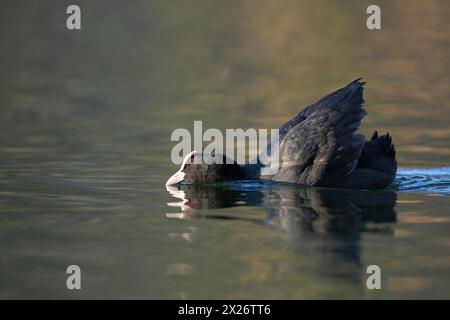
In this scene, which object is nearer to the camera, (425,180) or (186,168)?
(425,180)

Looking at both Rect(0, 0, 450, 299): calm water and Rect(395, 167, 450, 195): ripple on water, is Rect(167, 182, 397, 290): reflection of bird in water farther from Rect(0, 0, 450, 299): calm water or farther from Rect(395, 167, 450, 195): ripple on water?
Rect(395, 167, 450, 195): ripple on water

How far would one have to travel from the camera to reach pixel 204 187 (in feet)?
38.5

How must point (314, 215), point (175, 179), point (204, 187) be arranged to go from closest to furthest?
point (314, 215)
point (175, 179)
point (204, 187)

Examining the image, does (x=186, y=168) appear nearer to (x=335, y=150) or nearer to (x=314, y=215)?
(x=335, y=150)

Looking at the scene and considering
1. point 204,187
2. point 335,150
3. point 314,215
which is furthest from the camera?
point 204,187

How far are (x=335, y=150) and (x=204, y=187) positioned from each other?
6.32ft

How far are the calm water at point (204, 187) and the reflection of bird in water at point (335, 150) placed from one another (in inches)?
9.2

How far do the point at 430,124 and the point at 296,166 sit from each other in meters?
5.46

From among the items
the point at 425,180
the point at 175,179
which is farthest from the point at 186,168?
the point at 425,180

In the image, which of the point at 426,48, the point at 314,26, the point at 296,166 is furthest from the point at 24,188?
the point at 314,26

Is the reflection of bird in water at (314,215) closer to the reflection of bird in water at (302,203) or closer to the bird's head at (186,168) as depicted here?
the reflection of bird in water at (302,203)

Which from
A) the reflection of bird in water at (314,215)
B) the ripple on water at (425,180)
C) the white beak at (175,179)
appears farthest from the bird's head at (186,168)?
the ripple on water at (425,180)

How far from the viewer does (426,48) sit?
2602cm
